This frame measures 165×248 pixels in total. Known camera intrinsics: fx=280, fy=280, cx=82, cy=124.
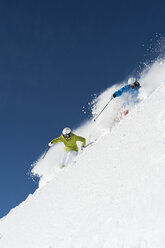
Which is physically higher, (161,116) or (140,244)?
(161,116)

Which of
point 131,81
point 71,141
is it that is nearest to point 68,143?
point 71,141

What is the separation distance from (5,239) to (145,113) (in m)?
5.51

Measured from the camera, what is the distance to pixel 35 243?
20.6 ft

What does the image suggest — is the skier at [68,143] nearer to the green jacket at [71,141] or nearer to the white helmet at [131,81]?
the green jacket at [71,141]

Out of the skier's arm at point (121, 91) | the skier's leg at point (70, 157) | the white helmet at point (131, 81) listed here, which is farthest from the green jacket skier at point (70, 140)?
the white helmet at point (131, 81)

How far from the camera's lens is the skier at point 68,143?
14.0 m

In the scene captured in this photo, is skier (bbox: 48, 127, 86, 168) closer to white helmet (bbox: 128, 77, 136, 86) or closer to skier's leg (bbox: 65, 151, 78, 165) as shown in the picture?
skier's leg (bbox: 65, 151, 78, 165)

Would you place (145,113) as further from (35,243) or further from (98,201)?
(35,243)

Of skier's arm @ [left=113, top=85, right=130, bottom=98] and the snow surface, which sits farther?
skier's arm @ [left=113, top=85, right=130, bottom=98]

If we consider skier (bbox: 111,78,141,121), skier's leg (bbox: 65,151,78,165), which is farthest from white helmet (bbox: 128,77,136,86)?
skier's leg (bbox: 65,151,78,165)

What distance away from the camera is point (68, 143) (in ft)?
47.0

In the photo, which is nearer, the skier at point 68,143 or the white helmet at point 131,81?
the white helmet at point 131,81

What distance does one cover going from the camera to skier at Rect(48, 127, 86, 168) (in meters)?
14.0

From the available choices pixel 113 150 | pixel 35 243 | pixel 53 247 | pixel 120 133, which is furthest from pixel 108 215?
pixel 120 133
